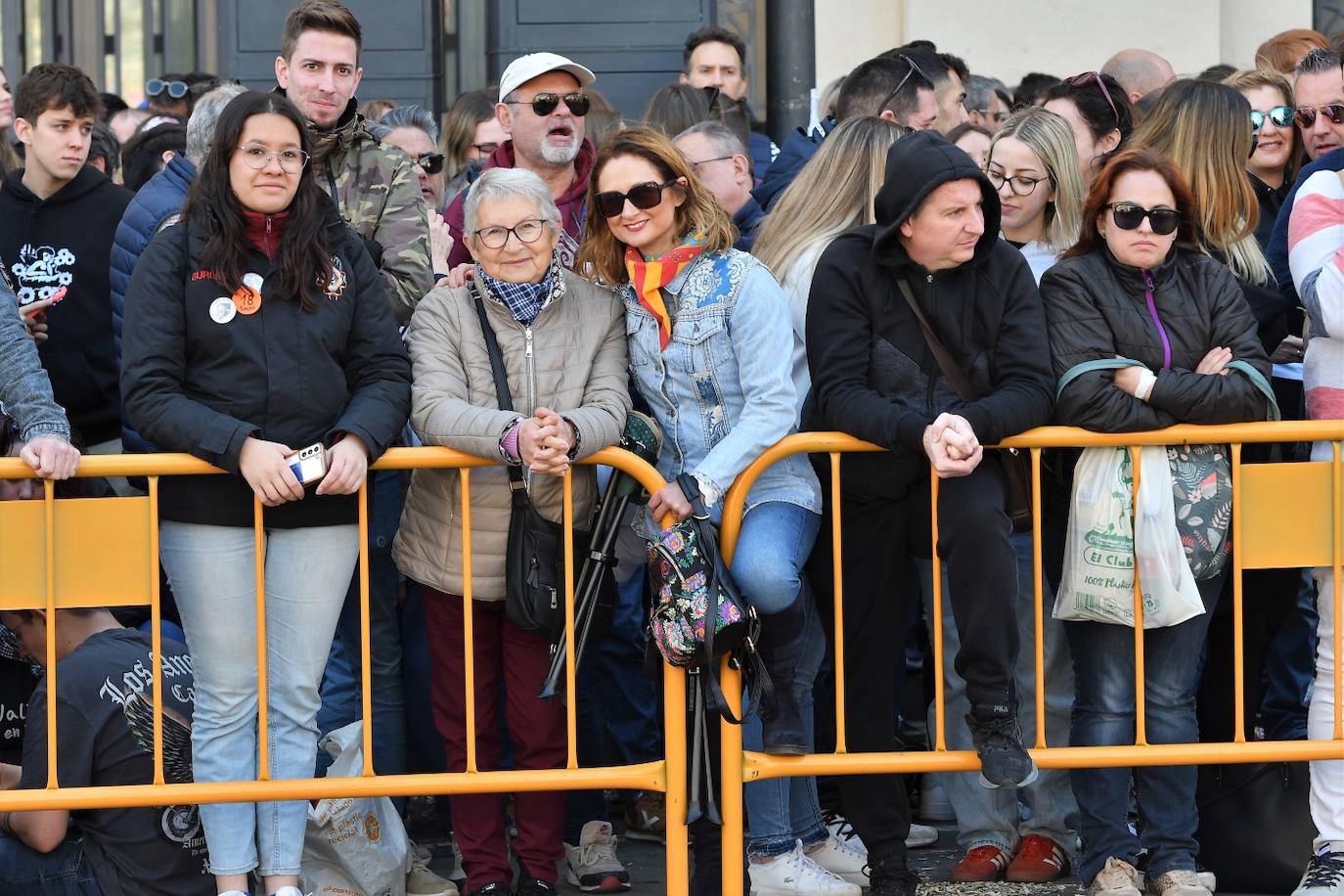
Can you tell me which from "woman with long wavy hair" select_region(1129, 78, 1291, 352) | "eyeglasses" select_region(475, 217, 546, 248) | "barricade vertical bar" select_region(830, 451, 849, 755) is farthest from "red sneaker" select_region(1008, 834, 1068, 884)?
"eyeglasses" select_region(475, 217, 546, 248)

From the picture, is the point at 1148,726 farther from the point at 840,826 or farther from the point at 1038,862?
the point at 840,826

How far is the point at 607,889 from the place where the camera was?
17.3 ft

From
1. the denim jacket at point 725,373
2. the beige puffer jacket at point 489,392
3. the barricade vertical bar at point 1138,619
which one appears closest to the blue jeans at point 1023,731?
the barricade vertical bar at point 1138,619

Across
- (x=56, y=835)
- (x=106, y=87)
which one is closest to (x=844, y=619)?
(x=56, y=835)

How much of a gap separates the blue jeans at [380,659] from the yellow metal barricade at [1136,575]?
1298mm

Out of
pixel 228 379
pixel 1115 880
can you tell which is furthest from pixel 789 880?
pixel 228 379

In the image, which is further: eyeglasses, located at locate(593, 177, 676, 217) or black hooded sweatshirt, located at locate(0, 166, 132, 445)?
black hooded sweatshirt, located at locate(0, 166, 132, 445)

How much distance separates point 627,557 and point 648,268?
0.83m

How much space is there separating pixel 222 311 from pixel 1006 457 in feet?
6.95

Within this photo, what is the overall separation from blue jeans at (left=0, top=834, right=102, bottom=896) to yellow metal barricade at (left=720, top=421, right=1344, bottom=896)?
1.75 m

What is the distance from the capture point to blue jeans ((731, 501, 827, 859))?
4.77 meters

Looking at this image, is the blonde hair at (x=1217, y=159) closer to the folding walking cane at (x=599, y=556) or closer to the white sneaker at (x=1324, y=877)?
the white sneaker at (x=1324, y=877)

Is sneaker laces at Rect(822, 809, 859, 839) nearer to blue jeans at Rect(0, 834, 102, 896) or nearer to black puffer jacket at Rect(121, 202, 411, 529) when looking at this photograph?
black puffer jacket at Rect(121, 202, 411, 529)

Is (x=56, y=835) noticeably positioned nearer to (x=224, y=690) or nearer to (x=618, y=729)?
(x=224, y=690)
